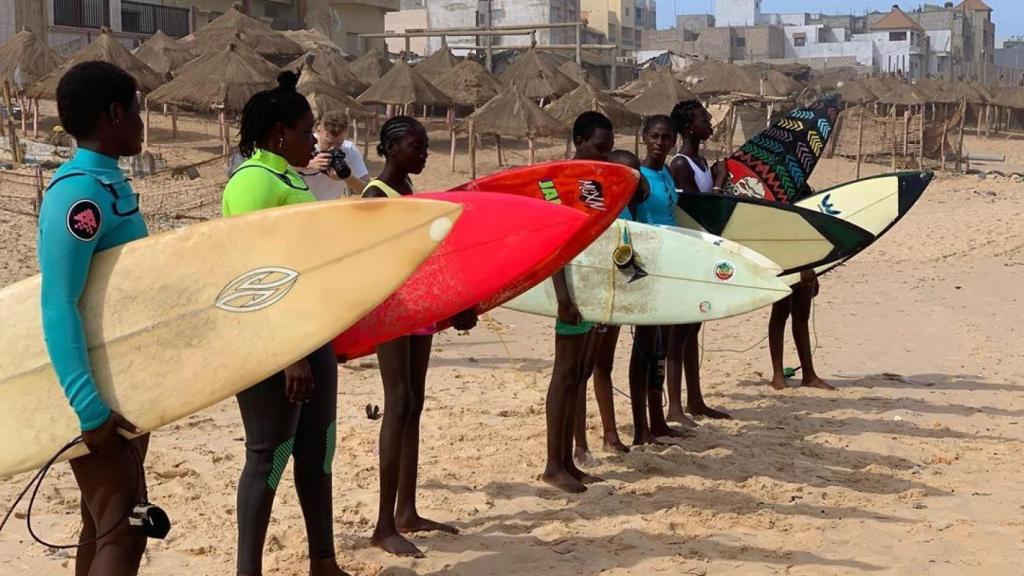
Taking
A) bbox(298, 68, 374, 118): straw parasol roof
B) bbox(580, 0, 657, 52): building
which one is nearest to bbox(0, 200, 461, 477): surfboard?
bbox(298, 68, 374, 118): straw parasol roof

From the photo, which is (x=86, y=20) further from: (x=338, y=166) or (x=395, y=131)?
(x=395, y=131)

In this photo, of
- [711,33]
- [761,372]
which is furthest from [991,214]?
[711,33]

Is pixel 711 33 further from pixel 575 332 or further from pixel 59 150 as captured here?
pixel 575 332

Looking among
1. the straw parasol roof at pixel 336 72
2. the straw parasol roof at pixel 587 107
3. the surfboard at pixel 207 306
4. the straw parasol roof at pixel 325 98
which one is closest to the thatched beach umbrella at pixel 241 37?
the straw parasol roof at pixel 336 72

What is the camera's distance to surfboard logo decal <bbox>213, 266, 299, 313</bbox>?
3.13 m

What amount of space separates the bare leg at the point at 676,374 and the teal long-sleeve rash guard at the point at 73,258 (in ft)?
12.7

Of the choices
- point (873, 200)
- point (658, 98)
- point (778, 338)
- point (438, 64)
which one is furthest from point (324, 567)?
point (438, 64)

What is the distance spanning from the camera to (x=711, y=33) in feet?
259

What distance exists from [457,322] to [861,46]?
8079cm

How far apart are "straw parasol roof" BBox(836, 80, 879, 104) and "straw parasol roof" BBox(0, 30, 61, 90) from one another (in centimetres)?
2669

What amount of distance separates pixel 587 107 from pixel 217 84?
759 centimetres

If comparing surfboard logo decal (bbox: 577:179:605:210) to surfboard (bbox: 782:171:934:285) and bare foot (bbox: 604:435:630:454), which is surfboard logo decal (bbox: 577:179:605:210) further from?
surfboard (bbox: 782:171:934:285)

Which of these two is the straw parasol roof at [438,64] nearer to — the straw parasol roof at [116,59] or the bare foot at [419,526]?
the straw parasol roof at [116,59]

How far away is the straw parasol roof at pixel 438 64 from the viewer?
1261 inches
